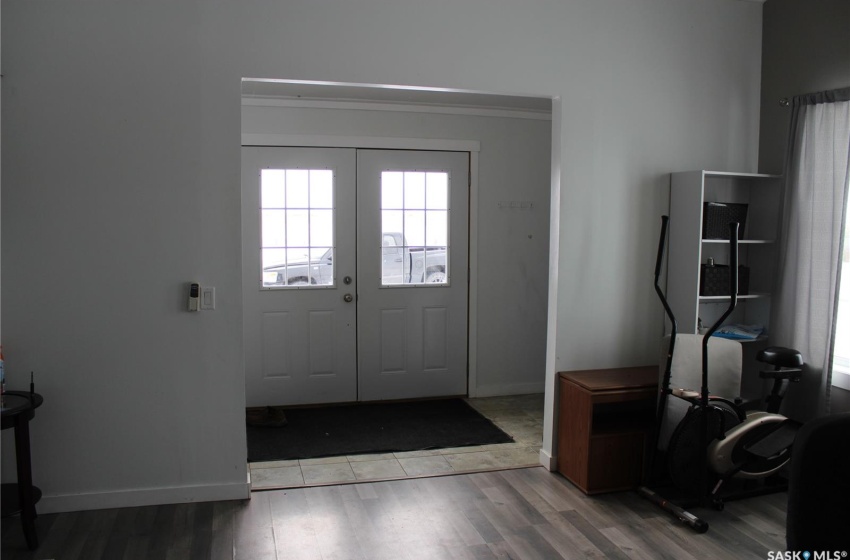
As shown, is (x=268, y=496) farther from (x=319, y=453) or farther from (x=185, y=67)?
(x=185, y=67)

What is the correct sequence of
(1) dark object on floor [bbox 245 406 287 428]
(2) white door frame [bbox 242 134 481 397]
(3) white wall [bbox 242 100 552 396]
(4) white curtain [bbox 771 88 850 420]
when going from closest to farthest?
1. (4) white curtain [bbox 771 88 850 420]
2. (1) dark object on floor [bbox 245 406 287 428]
3. (2) white door frame [bbox 242 134 481 397]
4. (3) white wall [bbox 242 100 552 396]

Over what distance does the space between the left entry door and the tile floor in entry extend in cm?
125

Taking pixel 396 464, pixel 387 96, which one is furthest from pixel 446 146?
pixel 396 464

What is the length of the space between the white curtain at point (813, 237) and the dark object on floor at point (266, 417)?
10.6ft

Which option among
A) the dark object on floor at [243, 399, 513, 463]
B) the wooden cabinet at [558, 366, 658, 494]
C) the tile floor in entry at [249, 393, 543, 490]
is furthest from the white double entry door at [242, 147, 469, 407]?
the wooden cabinet at [558, 366, 658, 494]

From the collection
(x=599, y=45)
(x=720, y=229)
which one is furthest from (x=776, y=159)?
(x=599, y=45)

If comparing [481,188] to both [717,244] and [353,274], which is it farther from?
[717,244]

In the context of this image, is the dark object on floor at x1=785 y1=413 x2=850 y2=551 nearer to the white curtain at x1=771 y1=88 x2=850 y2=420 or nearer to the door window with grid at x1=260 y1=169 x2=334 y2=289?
the white curtain at x1=771 y1=88 x2=850 y2=420

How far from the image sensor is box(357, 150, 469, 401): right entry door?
5191mm

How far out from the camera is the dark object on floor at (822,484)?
4.09 ft

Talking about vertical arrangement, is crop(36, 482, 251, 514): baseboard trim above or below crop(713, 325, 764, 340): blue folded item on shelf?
below

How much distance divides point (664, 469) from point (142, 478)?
2.77 m

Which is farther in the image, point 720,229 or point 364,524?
point 720,229

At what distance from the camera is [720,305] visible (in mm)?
4047
